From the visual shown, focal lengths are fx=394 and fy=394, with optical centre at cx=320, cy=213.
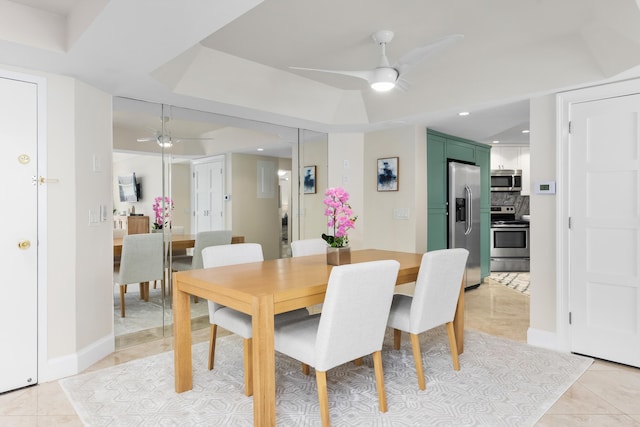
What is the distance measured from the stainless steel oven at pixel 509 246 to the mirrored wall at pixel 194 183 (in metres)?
3.48

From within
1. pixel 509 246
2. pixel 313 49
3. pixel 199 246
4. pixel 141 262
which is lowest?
pixel 509 246

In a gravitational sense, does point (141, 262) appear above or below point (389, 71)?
below

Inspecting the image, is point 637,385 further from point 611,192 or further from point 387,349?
point 387,349

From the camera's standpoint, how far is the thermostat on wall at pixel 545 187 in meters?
3.07

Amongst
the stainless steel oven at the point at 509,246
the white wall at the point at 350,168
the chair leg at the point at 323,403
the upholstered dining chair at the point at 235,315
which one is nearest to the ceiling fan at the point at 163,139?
the upholstered dining chair at the point at 235,315

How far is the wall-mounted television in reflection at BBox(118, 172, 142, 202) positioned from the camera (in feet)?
10.7

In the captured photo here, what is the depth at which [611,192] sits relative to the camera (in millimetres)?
2822

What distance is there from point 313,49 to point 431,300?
81.8 inches

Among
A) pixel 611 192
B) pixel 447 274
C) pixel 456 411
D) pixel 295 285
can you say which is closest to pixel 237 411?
pixel 295 285

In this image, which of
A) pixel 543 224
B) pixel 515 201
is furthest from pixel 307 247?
pixel 515 201

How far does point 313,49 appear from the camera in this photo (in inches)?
122

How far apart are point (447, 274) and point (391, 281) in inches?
25.3

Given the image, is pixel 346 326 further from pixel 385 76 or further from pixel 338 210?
pixel 385 76

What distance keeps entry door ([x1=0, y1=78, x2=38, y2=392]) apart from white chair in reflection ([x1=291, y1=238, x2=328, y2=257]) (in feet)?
5.97
